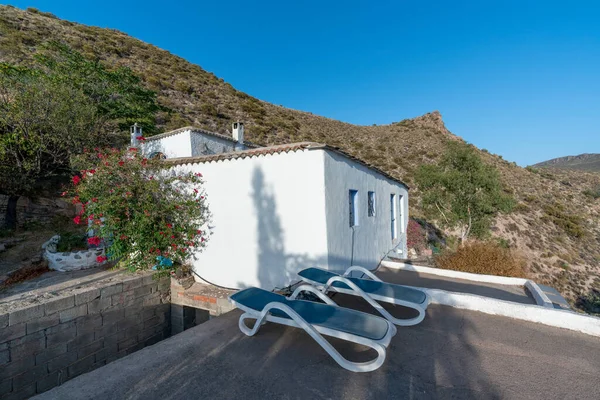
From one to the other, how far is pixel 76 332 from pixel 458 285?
852 cm

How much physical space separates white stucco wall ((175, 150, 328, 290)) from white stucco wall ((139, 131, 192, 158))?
5.29 meters

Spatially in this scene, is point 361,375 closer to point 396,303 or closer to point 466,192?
point 396,303

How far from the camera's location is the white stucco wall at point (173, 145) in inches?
437

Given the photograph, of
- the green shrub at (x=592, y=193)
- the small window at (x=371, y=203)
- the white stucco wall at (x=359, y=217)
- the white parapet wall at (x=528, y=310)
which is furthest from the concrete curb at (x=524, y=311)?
the green shrub at (x=592, y=193)

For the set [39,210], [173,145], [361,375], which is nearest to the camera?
[361,375]

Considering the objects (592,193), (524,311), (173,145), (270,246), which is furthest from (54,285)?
(592,193)

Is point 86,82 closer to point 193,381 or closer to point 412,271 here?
point 193,381

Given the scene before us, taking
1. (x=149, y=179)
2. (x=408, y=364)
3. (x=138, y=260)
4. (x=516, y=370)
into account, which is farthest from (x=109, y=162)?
(x=516, y=370)

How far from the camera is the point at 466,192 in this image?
1489cm

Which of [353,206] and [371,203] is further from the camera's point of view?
[371,203]

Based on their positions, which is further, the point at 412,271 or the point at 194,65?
the point at 194,65

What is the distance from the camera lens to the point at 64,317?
5070 millimetres

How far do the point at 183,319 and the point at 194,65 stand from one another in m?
35.1

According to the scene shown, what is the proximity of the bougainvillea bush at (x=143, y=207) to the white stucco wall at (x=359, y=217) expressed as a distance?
3.29 m
